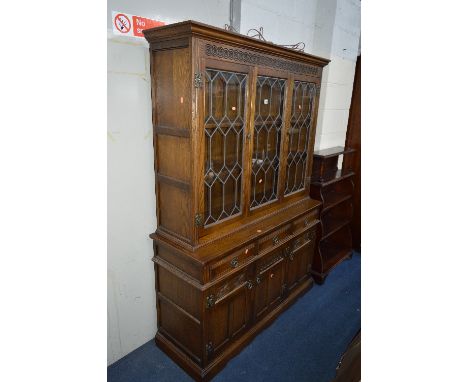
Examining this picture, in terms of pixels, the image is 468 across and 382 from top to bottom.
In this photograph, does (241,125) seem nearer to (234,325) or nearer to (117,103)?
(117,103)

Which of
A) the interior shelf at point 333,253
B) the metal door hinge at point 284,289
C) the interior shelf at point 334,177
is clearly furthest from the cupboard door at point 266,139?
the interior shelf at point 333,253

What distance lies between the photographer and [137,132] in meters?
1.92

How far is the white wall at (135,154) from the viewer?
1779mm

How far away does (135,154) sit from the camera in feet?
6.40

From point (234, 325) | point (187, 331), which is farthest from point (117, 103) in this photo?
point (234, 325)

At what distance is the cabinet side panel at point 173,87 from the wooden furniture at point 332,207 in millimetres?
1737

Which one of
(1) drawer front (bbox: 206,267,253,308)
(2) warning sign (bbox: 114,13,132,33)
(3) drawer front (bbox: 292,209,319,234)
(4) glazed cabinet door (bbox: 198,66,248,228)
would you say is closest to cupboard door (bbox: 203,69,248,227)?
(4) glazed cabinet door (bbox: 198,66,248,228)

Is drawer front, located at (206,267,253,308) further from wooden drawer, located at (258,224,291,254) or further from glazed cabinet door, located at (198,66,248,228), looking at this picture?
glazed cabinet door, located at (198,66,248,228)

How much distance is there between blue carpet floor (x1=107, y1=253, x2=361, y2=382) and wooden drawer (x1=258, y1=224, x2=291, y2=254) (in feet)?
2.57

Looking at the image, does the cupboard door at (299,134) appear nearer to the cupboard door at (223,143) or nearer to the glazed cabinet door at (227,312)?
the cupboard door at (223,143)

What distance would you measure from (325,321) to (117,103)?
2526 mm

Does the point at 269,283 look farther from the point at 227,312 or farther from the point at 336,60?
the point at 336,60

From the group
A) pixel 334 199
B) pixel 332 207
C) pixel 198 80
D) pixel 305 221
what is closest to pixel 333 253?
pixel 332 207

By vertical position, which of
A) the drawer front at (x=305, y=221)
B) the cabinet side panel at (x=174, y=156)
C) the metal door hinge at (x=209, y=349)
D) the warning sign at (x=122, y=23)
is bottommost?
the metal door hinge at (x=209, y=349)
